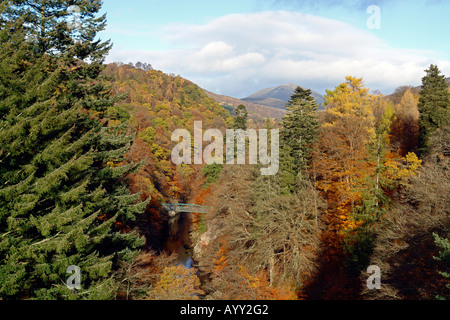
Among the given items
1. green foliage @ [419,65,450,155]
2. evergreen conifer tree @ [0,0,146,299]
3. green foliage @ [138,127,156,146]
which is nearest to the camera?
evergreen conifer tree @ [0,0,146,299]

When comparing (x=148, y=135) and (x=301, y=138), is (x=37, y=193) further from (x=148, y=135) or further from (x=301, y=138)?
(x=148, y=135)

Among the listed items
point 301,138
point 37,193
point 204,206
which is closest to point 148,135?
point 204,206

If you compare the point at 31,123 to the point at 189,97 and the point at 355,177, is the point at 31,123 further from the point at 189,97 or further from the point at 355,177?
the point at 189,97

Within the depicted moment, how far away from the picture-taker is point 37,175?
1015 centimetres

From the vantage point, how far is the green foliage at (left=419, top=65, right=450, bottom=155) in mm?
26594

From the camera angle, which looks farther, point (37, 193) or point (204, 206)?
point (204, 206)

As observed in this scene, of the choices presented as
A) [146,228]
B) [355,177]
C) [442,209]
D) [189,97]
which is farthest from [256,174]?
[189,97]

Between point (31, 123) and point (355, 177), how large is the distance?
1978cm

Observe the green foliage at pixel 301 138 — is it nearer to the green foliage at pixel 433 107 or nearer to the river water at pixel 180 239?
the green foliage at pixel 433 107

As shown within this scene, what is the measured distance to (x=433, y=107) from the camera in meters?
26.9

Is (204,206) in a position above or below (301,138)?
below

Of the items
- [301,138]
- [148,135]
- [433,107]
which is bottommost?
[301,138]

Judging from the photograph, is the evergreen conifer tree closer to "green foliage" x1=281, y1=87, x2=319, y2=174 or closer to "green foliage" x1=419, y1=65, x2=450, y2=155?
"green foliage" x1=281, y1=87, x2=319, y2=174

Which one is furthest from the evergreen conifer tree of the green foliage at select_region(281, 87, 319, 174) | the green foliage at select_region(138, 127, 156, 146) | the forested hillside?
the green foliage at select_region(138, 127, 156, 146)
